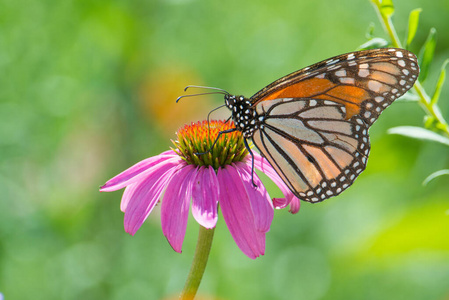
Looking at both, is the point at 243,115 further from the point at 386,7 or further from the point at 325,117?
the point at 386,7

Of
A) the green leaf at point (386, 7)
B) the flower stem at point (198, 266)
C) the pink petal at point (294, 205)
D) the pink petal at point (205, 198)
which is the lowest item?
the flower stem at point (198, 266)

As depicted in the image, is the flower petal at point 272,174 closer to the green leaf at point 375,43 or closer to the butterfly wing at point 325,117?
the butterfly wing at point 325,117

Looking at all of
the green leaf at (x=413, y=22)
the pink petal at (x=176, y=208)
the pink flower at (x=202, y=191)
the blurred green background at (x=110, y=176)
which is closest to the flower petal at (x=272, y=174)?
the pink flower at (x=202, y=191)

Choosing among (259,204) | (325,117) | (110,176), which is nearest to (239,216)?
(259,204)

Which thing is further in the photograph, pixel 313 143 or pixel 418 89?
pixel 313 143

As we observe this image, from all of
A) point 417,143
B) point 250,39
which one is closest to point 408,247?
point 417,143

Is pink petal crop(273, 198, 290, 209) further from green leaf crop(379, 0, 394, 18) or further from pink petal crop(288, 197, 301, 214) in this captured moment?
green leaf crop(379, 0, 394, 18)

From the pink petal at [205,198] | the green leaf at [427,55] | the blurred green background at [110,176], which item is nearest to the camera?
the pink petal at [205,198]
